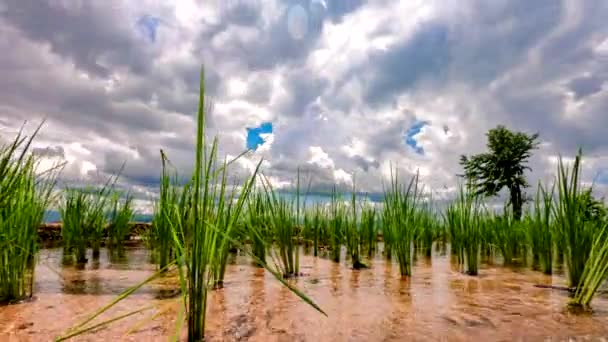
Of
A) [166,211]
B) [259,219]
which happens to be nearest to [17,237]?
[166,211]

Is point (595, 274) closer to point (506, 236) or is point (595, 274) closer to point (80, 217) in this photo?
point (506, 236)

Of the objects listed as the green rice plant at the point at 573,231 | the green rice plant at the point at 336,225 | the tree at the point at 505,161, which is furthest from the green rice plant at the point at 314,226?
the tree at the point at 505,161

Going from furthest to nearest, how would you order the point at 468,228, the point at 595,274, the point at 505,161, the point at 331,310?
the point at 505,161 → the point at 468,228 → the point at 595,274 → the point at 331,310

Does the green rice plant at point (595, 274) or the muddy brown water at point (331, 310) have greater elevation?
the green rice plant at point (595, 274)

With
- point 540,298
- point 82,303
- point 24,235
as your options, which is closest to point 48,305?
point 82,303

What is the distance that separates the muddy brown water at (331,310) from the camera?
1.87m

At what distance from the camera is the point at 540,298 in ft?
9.18

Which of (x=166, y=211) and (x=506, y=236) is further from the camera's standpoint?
(x=506, y=236)

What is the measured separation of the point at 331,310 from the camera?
2346mm

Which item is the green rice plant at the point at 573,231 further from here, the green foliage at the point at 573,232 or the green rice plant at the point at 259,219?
the green rice plant at the point at 259,219

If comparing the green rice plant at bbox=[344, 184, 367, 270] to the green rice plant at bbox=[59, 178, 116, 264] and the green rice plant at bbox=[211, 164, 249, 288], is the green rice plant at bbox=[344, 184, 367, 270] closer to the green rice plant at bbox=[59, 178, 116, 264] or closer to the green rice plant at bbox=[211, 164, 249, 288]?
the green rice plant at bbox=[211, 164, 249, 288]

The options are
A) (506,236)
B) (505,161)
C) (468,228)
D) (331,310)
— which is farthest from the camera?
(505,161)

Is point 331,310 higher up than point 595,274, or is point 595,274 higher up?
point 595,274

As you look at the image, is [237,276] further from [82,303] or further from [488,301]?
[488,301]
